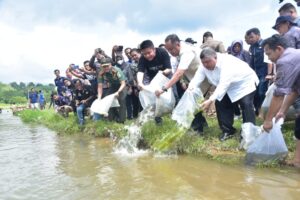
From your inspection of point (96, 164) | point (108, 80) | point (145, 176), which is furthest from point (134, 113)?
point (145, 176)

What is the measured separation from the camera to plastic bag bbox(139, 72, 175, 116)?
19.8ft

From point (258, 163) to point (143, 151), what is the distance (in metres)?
2.01

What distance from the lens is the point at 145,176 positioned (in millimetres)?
4297

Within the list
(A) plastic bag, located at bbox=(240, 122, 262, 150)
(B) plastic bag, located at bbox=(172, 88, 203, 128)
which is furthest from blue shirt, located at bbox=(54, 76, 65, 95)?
(A) plastic bag, located at bbox=(240, 122, 262, 150)

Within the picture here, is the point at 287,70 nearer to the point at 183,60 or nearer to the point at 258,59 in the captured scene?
the point at 183,60

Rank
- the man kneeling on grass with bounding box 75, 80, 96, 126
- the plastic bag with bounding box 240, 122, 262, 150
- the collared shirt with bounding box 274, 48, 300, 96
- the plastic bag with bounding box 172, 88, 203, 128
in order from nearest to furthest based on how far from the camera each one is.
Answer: the collared shirt with bounding box 274, 48, 300, 96 < the plastic bag with bounding box 240, 122, 262, 150 < the plastic bag with bounding box 172, 88, 203, 128 < the man kneeling on grass with bounding box 75, 80, 96, 126

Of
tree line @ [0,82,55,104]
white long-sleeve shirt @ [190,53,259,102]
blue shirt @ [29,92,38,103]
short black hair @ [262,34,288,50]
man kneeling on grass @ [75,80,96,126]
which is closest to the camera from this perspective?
short black hair @ [262,34,288,50]

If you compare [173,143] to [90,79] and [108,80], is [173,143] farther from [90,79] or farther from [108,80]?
[90,79]

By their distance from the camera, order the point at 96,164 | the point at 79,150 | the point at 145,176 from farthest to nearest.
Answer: the point at 79,150, the point at 96,164, the point at 145,176

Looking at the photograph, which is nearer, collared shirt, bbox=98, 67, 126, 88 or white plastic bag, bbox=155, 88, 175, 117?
white plastic bag, bbox=155, 88, 175, 117

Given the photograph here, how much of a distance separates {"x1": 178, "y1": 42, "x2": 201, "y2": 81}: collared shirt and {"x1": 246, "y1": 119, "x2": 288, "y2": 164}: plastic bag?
1792mm

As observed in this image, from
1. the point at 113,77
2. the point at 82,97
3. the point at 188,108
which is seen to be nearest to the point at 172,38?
the point at 188,108

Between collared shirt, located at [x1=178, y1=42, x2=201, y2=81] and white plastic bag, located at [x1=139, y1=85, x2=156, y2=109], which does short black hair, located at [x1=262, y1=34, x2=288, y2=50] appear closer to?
collared shirt, located at [x1=178, y1=42, x2=201, y2=81]

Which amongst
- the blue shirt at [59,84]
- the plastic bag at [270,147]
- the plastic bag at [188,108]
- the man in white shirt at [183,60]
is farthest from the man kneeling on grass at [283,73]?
the blue shirt at [59,84]
